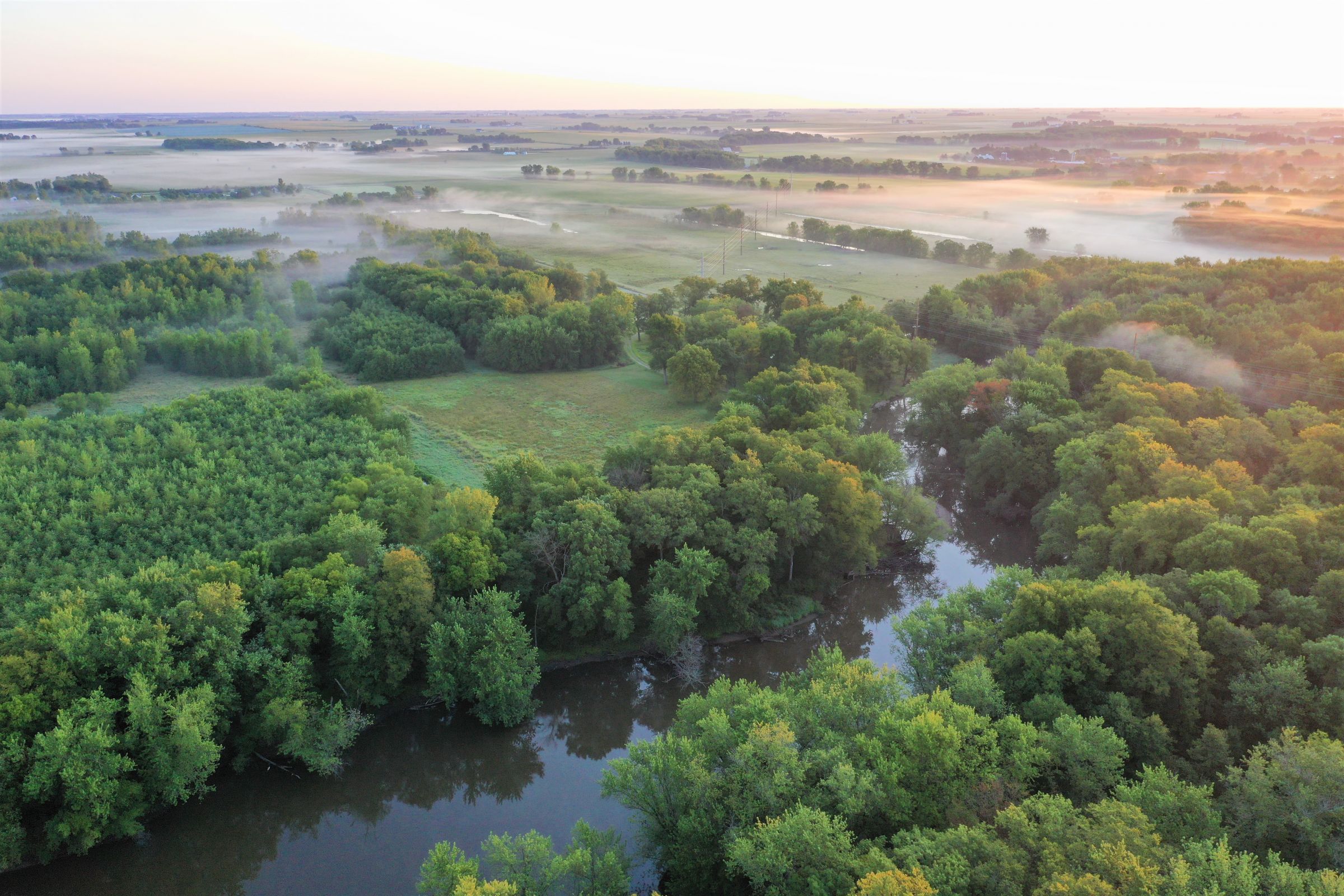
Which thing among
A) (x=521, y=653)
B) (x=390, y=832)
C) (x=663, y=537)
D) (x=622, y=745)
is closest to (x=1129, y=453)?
(x=663, y=537)

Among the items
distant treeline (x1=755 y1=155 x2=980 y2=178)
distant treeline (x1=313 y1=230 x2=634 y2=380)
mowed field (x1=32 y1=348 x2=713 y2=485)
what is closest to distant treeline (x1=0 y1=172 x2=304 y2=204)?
distant treeline (x1=313 y1=230 x2=634 y2=380)

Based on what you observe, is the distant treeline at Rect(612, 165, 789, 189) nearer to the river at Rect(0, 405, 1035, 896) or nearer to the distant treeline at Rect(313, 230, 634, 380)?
the distant treeline at Rect(313, 230, 634, 380)

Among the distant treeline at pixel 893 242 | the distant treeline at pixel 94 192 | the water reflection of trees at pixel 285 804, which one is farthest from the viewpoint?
the distant treeline at pixel 94 192

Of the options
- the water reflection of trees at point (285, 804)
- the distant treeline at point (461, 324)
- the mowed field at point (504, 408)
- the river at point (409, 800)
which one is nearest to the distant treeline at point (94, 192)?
the distant treeline at point (461, 324)

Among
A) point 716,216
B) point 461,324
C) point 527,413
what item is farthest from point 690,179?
point 527,413

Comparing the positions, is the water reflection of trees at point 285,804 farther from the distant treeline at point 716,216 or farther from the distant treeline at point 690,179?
the distant treeline at point 690,179
